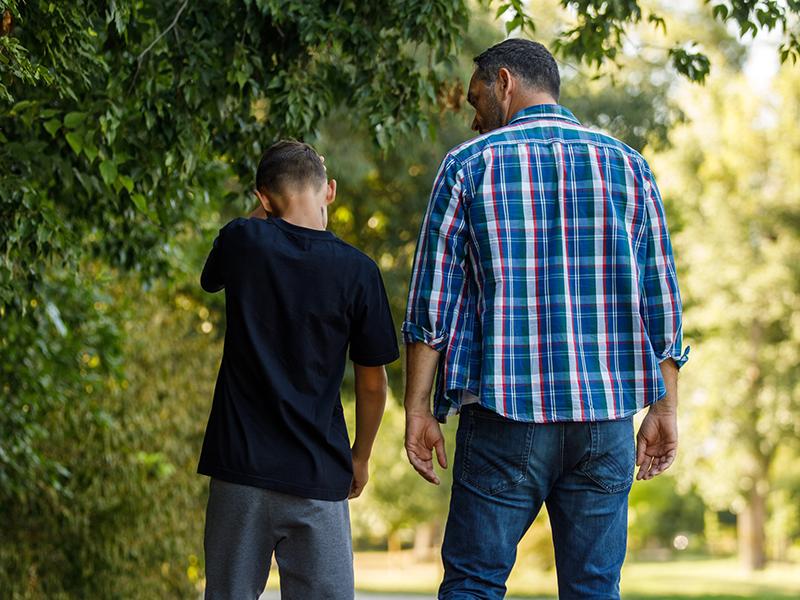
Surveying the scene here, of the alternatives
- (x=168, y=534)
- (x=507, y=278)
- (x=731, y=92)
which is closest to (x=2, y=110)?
(x=507, y=278)

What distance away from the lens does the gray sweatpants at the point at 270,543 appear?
314 cm

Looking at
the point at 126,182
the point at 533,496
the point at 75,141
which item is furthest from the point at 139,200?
the point at 533,496

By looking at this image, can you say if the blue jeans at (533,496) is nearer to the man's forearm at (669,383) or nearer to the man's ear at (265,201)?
the man's forearm at (669,383)

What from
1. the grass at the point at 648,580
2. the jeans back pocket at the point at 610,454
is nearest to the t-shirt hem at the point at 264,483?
the jeans back pocket at the point at 610,454

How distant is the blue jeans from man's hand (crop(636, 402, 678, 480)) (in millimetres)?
134

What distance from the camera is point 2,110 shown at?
183 inches

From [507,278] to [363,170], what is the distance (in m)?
9.64

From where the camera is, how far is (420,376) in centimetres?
305

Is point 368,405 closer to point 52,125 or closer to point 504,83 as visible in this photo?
point 504,83

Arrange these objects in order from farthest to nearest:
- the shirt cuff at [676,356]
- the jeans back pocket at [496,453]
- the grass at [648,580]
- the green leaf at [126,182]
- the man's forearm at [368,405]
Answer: the grass at [648,580]
the green leaf at [126,182]
the man's forearm at [368,405]
the shirt cuff at [676,356]
the jeans back pocket at [496,453]

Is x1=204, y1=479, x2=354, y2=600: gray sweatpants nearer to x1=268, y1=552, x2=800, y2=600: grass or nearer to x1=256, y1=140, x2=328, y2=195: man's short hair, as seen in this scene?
x1=256, y1=140, x2=328, y2=195: man's short hair

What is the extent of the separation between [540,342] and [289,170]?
881 millimetres

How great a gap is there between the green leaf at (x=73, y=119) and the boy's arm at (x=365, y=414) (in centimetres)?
193

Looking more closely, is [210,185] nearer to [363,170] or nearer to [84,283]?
[84,283]
